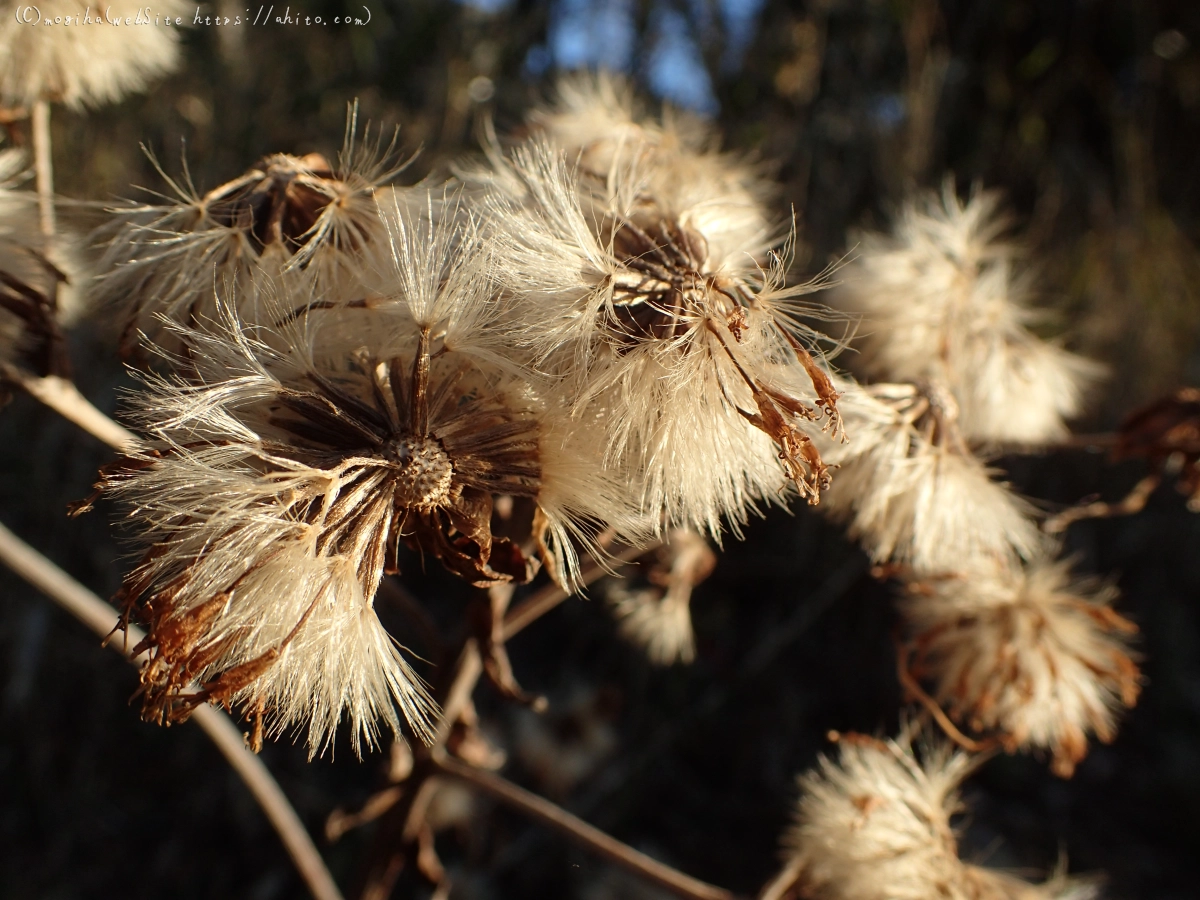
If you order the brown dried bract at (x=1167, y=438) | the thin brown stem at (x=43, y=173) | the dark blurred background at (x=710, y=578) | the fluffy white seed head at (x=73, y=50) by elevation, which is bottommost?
the dark blurred background at (x=710, y=578)

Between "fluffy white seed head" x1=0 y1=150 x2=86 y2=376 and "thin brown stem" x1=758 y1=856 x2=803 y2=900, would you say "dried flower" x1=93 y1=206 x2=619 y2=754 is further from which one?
"thin brown stem" x1=758 y1=856 x2=803 y2=900

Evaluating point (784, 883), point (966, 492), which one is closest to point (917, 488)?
point (966, 492)

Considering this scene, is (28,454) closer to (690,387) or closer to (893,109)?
(690,387)

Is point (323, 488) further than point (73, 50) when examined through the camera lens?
No

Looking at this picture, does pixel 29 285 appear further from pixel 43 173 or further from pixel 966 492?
pixel 966 492

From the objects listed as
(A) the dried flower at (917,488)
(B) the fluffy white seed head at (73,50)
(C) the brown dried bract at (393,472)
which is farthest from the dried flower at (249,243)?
(A) the dried flower at (917,488)

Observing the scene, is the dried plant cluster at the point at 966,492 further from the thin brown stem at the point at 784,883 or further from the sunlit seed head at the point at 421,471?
the sunlit seed head at the point at 421,471
